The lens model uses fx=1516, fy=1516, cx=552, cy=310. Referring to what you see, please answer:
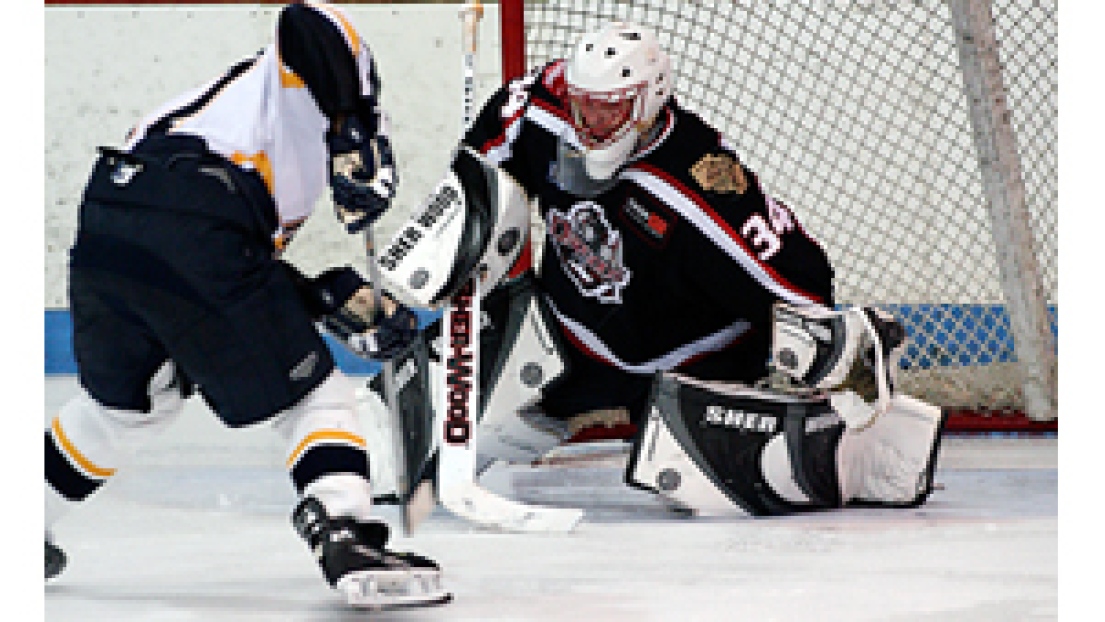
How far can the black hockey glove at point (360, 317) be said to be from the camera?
241cm

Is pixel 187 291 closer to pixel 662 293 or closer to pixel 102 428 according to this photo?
pixel 102 428

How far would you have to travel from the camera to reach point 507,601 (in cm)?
223

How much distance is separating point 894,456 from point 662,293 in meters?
0.56

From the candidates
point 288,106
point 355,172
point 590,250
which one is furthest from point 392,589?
point 590,250

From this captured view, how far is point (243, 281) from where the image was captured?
219 cm

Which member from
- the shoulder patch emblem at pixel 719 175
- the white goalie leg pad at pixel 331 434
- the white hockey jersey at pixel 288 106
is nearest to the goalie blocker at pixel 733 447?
the shoulder patch emblem at pixel 719 175

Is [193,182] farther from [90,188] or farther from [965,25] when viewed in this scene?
[965,25]

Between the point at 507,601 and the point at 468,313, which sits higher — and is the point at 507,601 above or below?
below

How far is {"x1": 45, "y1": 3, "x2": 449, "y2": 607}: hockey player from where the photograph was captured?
85.6 inches

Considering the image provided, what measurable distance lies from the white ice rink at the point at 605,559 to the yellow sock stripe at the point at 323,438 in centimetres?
22

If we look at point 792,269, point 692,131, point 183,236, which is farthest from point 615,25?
point 183,236

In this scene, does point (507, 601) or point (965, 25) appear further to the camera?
point (965, 25)

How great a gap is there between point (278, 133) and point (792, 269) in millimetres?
1062
